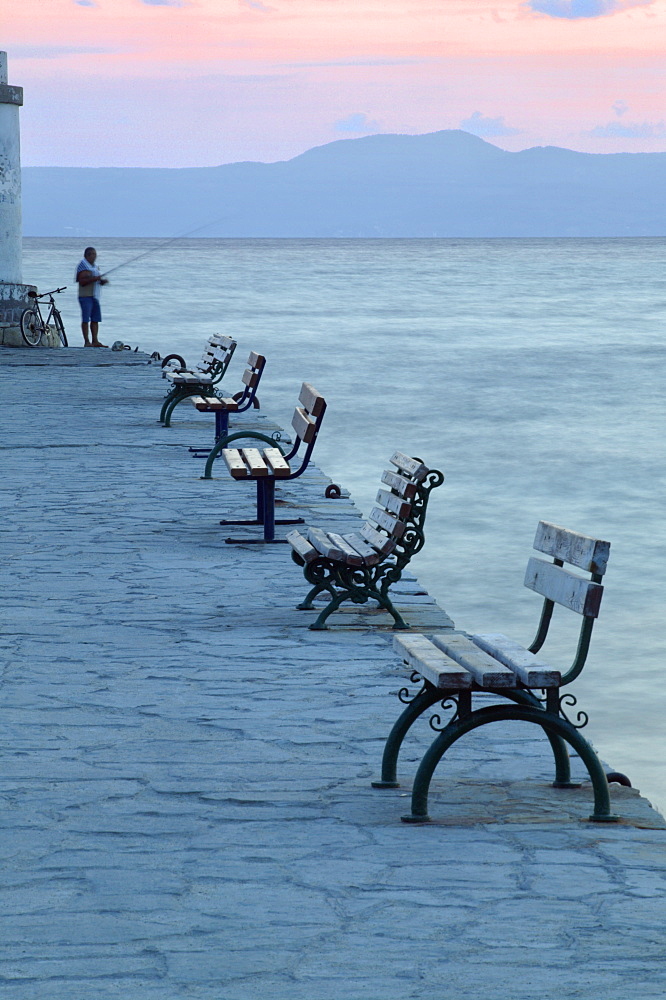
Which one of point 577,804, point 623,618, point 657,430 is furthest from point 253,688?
point 657,430

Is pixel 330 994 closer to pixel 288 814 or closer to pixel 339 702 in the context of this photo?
pixel 288 814

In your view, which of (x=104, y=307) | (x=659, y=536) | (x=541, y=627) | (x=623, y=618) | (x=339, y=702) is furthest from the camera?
(x=104, y=307)

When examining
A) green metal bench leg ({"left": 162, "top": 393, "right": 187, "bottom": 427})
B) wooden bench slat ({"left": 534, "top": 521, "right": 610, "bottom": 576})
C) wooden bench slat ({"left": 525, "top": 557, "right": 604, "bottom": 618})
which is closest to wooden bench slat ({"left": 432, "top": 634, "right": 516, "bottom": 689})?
wooden bench slat ({"left": 525, "top": 557, "right": 604, "bottom": 618})

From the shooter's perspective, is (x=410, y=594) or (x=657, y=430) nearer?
(x=410, y=594)

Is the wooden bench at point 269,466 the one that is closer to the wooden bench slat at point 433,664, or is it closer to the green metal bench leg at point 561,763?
the wooden bench slat at point 433,664

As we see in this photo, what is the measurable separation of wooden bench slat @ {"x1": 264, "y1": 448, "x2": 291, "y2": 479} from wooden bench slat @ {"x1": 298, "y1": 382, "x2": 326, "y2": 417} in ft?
1.18

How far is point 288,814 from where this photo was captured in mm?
4750

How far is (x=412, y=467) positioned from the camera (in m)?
7.33

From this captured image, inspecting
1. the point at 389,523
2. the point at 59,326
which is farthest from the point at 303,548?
the point at 59,326

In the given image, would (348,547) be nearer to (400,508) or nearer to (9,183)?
(400,508)

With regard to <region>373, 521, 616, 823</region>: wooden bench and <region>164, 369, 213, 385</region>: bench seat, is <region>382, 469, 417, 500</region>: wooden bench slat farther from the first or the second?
<region>164, 369, 213, 385</region>: bench seat

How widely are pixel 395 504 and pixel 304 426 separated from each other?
249 cm

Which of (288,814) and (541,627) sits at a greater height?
(541,627)

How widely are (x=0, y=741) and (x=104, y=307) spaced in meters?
58.2
